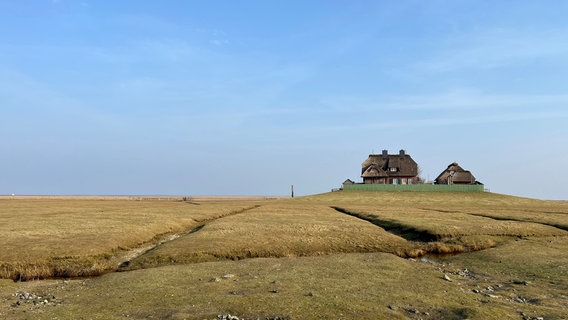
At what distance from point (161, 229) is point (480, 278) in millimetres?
35560

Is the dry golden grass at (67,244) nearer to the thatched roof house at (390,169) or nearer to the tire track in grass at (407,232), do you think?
the tire track in grass at (407,232)

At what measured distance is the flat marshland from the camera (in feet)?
59.1

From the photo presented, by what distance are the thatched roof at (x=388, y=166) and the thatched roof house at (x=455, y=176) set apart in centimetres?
1115

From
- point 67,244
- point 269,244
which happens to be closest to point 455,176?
point 269,244

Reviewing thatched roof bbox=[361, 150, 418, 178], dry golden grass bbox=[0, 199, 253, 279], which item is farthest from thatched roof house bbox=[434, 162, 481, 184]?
dry golden grass bbox=[0, 199, 253, 279]

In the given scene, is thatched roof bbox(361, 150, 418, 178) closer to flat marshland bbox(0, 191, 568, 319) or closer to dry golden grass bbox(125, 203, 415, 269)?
flat marshland bbox(0, 191, 568, 319)

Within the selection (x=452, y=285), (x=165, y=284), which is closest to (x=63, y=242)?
(x=165, y=284)

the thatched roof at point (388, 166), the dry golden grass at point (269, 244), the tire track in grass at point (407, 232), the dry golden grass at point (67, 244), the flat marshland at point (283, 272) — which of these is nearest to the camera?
the flat marshland at point (283, 272)

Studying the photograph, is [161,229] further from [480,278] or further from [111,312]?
[480,278]

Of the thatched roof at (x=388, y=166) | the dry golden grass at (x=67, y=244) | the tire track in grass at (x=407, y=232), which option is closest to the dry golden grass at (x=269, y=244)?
the tire track in grass at (x=407, y=232)

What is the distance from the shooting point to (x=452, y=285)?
2312 centimetres

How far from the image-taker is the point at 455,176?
15562 centimetres

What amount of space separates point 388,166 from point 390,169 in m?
1.39

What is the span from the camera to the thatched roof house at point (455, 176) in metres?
154
